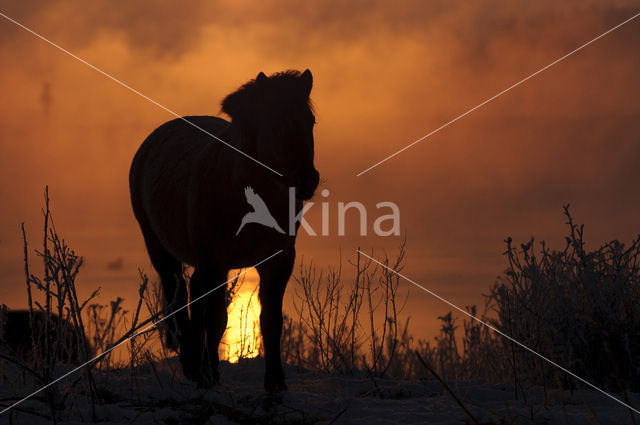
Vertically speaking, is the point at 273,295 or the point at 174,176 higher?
the point at 174,176

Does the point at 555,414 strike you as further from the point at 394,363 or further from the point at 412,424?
the point at 394,363

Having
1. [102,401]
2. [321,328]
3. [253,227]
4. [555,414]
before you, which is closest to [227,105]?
[253,227]

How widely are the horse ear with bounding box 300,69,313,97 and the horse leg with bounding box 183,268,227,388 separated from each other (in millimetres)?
1499

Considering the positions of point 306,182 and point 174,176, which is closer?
point 306,182

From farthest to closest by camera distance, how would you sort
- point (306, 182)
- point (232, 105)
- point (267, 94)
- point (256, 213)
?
point (232, 105)
point (256, 213)
point (267, 94)
point (306, 182)

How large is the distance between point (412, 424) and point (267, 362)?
1.64m

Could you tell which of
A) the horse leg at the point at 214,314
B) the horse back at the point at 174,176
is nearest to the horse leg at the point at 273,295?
the horse leg at the point at 214,314

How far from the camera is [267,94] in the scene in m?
4.68

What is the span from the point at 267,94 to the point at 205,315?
1.67 m

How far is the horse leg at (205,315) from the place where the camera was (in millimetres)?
4793

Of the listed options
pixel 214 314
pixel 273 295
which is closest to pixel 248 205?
pixel 273 295

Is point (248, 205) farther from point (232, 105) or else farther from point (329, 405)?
point (329, 405)

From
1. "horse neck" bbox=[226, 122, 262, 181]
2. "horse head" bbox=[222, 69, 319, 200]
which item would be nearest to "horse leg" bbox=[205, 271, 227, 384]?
"horse neck" bbox=[226, 122, 262, 181]

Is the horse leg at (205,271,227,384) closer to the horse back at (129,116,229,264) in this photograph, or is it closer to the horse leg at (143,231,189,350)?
the horse back at (129,116,229,264)
